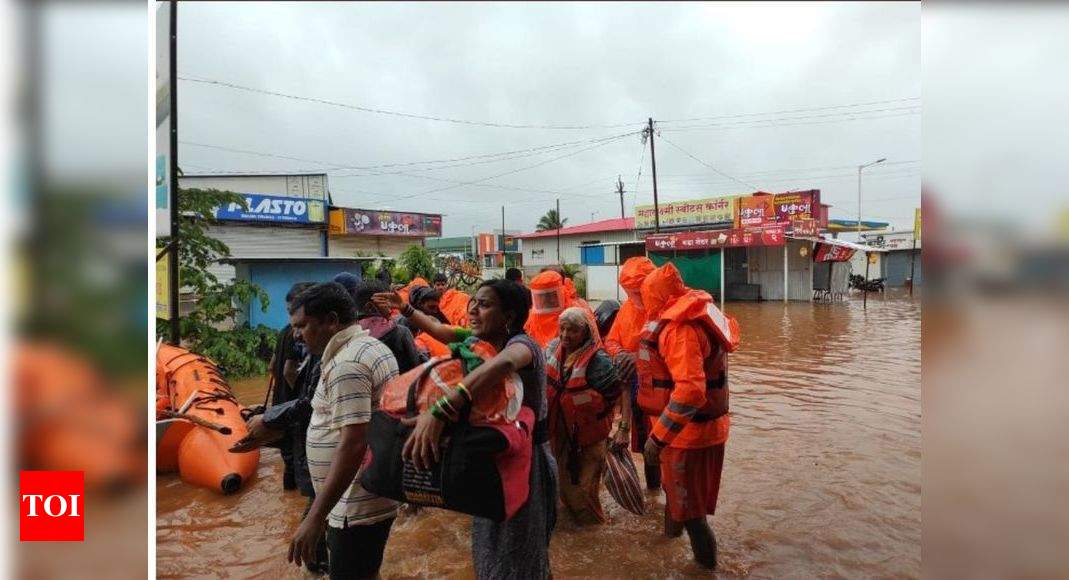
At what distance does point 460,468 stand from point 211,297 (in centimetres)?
836

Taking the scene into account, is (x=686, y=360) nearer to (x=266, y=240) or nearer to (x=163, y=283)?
(x=163, y=283)

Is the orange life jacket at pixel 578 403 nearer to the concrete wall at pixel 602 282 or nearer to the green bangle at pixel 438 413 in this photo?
the green bangle at pixel 438 413

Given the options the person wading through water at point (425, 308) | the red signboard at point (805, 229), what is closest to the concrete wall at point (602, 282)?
the red signboard at point (805, 229)

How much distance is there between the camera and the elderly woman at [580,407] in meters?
3.30

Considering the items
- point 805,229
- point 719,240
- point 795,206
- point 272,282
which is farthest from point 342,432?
point 795,206

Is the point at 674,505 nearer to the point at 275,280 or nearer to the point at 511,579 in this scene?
the point at 511,579

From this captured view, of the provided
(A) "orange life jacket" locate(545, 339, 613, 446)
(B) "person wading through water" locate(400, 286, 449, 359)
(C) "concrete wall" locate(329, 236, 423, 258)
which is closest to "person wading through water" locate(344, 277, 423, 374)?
(B) "person wading through water" locate(400, 286, 449, 359)

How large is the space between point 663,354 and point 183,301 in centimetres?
922

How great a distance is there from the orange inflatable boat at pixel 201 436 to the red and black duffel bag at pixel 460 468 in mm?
2758

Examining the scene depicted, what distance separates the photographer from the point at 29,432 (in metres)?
1.18

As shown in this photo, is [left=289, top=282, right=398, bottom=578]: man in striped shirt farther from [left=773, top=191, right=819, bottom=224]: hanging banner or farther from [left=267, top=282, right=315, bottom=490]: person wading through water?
[left=773, top=191, right=819, bottom=224]: hanging banner

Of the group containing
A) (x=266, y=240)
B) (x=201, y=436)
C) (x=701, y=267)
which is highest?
(x=266, y=240)

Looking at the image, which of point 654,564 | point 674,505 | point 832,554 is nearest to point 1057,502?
point 674,505

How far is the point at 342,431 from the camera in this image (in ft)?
6.31
